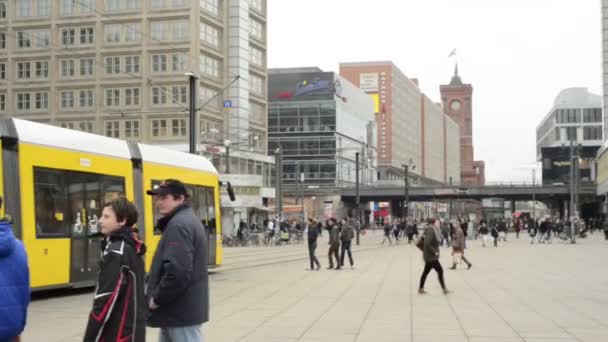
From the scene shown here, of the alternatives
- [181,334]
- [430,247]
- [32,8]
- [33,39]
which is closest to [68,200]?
[430,247]

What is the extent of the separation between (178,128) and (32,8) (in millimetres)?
16377

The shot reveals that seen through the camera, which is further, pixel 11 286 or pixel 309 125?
pixel 309 125

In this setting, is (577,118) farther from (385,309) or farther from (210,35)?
(385,309)

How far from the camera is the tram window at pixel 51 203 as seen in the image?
15977mm

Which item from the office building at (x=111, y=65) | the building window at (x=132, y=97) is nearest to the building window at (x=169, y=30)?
the office building at (x=111, y=65)

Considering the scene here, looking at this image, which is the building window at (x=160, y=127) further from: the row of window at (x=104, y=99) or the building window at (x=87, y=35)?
the building window at (x=87, y=35)

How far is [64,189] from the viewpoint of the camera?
55.2ft

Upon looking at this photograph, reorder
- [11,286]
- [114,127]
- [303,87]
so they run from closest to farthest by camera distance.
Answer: [11,286] → [114,127] → [303,87]

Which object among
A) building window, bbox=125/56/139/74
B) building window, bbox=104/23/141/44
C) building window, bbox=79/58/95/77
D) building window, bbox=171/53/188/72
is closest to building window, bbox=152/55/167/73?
building window, bbox=171/53/188/72

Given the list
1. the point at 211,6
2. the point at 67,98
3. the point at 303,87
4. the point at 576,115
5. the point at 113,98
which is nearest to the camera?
the point at 113,98

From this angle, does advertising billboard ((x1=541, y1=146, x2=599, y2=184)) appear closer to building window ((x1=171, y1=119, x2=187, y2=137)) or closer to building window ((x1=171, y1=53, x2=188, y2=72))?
building window ((x1=171, y1=119, x2=187, y2=137))

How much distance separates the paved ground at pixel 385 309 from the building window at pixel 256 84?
5893 centimetres

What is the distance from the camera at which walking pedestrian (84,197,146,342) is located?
543cm

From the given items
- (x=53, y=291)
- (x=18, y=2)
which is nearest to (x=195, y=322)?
(x=53, y=291)
